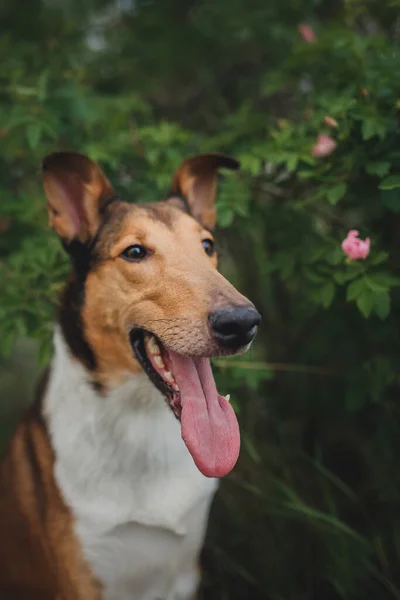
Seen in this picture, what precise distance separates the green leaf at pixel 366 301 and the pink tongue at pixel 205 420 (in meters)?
0.66

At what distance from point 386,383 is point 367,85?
1349 millimetres

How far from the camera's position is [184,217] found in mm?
2611

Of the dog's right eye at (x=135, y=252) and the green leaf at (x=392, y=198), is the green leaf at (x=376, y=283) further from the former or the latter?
the dog's right eye at (x=135, y=252)

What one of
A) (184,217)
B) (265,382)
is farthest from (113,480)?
(265,382)

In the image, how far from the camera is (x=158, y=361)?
2.34 metres

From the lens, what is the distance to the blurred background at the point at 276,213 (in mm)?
2893

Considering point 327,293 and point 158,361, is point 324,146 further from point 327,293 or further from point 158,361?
point 158,361

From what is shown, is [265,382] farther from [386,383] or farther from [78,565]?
[78,565]

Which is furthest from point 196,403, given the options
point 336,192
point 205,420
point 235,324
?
point 336,192

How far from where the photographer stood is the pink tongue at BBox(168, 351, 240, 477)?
2166 millimetres

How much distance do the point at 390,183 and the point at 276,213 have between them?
3.21ft

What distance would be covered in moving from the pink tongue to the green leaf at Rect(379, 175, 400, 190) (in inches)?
36.8

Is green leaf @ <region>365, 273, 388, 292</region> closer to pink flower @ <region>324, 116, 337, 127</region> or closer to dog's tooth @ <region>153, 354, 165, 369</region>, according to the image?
pink flower @ <region>324, 116, 337, 127</region>

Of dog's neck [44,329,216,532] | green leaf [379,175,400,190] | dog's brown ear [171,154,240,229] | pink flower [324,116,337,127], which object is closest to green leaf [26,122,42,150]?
dog's brown ear [171,154,240,229]
